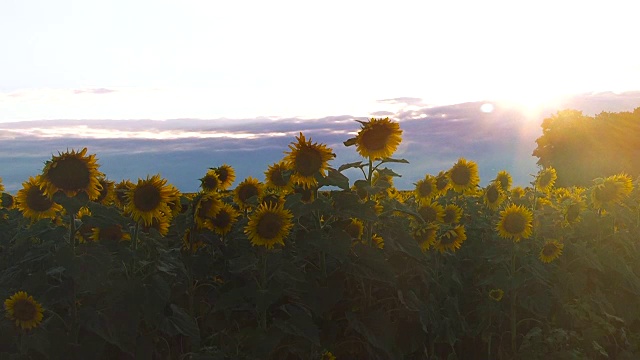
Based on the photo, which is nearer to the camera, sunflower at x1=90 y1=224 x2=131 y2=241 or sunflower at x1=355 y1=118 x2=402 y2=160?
sunflower at x1=355 y1=118 x2=402 y2=160

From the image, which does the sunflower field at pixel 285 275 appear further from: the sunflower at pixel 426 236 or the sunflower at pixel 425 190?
the sunflower at pixel 425 190

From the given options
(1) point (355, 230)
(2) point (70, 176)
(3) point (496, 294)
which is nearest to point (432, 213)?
(3) point (496, 294)

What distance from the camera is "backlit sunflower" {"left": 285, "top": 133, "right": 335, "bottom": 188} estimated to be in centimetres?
445

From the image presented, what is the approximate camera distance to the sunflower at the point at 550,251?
6.52m

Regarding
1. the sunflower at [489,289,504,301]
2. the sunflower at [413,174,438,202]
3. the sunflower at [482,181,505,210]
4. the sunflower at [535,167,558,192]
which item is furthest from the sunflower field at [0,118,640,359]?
the sunflower at [535,167,558,192]

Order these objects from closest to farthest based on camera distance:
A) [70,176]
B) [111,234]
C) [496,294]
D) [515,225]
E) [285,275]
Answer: [285,275]
[70,176]
[111,234]
[496,294]
[515,225]

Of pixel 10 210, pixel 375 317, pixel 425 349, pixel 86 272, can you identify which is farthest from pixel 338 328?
pixel 10 210

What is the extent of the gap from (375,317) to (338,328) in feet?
0.95

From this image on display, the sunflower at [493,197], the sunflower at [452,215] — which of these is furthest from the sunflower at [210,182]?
the sunflower at [493,197]

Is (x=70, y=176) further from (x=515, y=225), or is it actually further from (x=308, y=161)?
(x=515, y=225)

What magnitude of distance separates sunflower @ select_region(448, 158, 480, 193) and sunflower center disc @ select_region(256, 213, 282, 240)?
3.88 m

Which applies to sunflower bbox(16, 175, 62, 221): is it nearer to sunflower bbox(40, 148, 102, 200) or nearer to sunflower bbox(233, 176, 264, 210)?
sunflower bbox(40, 148, 102, 200)

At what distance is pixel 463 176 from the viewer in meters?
7.86

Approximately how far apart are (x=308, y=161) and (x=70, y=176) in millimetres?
1657
